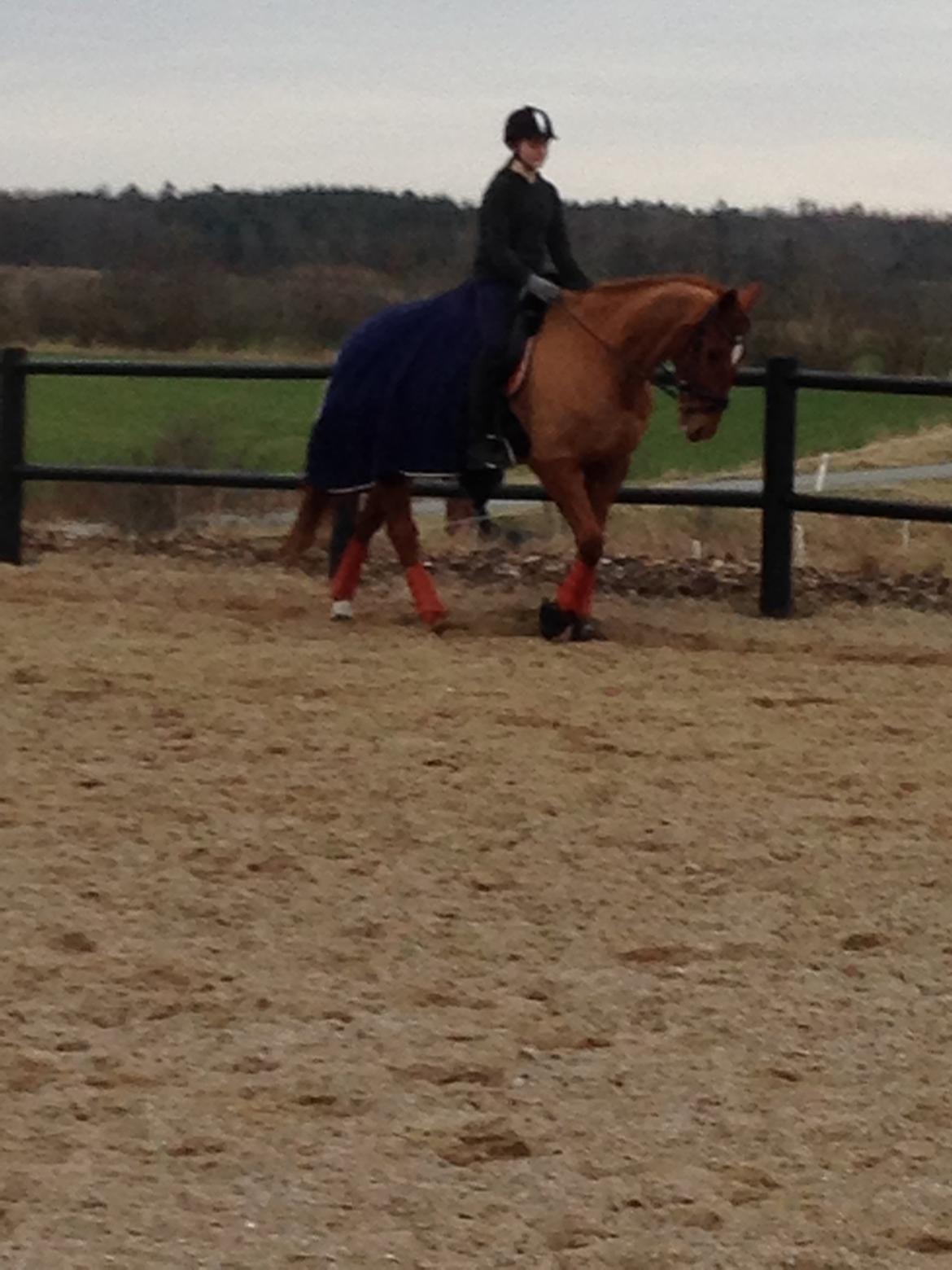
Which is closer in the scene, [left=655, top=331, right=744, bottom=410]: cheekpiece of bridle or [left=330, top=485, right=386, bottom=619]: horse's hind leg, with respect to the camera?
[left=655, top=331, right=744, bottom=410]: cheekpiece of bridle

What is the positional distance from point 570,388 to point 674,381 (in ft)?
1.47

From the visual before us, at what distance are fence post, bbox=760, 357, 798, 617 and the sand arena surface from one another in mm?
1959

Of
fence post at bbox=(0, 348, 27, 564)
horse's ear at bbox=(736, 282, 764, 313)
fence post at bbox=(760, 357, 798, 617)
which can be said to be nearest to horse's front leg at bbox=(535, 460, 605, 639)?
horse's ear at bbox=(736, 282, 764, 313)

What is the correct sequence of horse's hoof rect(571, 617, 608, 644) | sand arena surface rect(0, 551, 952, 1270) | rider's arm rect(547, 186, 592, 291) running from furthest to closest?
1. rider's arm rect(547, 186, 592, 291)
2. horse's hoof rect(571, 617, 608, 644)
3. sand arena surface rect(0, 551, 952, 1270)

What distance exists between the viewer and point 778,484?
10.6 m

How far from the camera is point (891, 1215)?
351 centimetres

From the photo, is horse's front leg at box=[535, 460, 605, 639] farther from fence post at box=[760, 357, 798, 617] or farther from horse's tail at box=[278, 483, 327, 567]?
fence post at box=[760, 357, 798, 617]

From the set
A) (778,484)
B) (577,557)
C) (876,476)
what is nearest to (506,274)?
(577,557)

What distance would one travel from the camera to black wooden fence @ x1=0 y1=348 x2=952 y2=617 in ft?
34.0

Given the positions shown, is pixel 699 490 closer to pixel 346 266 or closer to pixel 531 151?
pixel 531 151

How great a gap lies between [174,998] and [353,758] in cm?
228

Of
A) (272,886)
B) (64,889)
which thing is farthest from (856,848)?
(64,889)

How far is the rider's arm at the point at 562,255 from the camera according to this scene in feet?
31.6

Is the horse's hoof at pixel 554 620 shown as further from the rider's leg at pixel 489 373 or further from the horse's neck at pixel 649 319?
the horse's neck at pixel 649 319
